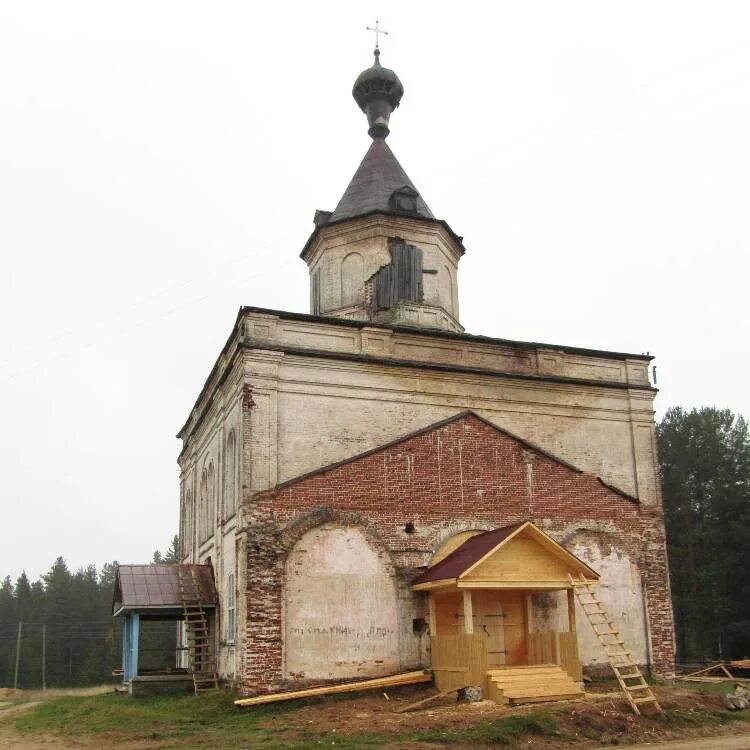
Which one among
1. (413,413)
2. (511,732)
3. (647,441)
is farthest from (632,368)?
(511,732)

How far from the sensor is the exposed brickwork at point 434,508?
18156 mm

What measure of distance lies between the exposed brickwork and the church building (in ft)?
0.13

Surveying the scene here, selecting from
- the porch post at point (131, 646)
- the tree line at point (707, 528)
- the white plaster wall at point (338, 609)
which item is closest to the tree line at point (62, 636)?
the tree line at point (707, 528)

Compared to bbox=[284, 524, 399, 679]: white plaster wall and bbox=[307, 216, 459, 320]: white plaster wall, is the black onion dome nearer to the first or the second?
bbox=[307, 216, 459, 320]: white plaster wall

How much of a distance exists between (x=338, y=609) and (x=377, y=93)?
17302mm

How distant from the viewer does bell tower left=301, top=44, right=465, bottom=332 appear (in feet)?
78.9

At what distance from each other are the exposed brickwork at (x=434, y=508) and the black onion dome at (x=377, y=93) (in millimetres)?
12107

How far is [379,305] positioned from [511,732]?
12.7m

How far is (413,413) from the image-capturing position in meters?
20.8

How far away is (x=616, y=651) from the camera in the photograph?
2075cm

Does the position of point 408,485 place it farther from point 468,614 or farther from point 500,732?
point 500,732

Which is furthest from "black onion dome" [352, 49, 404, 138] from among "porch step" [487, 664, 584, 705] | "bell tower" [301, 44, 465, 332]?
"porch step" [487, 664, 584, 705]

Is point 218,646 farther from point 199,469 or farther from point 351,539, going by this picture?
point 199,469

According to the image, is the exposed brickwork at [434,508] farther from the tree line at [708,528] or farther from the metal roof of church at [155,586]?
the tree line at [708,528]
